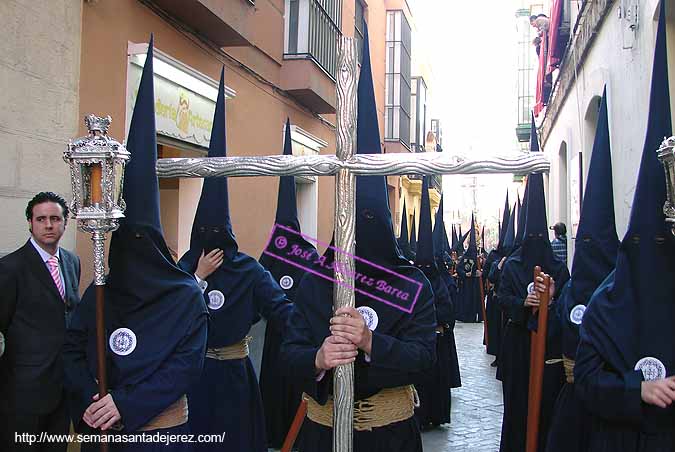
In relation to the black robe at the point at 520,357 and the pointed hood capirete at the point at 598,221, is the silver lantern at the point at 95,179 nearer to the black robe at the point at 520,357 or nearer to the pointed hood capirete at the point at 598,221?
the pointed hood capirete at the point at 598,221

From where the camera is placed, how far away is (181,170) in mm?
2605

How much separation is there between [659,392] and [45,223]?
11.2 feet

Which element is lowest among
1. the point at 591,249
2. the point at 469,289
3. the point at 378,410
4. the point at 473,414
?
the point at 473,414

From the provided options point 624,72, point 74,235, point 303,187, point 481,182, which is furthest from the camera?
point 481,182

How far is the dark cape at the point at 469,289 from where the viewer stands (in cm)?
1574

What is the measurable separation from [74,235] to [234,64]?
157 inches

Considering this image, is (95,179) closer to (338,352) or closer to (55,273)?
(338,352)

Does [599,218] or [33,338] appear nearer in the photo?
[599,218]

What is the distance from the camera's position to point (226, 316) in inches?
176

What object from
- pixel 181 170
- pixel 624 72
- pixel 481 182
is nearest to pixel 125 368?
pixel 181 170

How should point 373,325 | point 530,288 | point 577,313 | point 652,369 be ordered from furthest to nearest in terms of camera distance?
point 530,288 < point 577,313 < point 373,325 < point 652,369

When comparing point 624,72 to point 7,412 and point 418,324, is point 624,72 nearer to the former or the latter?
point 418,324

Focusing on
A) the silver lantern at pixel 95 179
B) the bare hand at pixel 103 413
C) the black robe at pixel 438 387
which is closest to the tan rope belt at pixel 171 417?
the bare hand at pixel 103 413

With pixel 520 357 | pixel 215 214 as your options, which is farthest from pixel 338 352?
pixel 520 357
